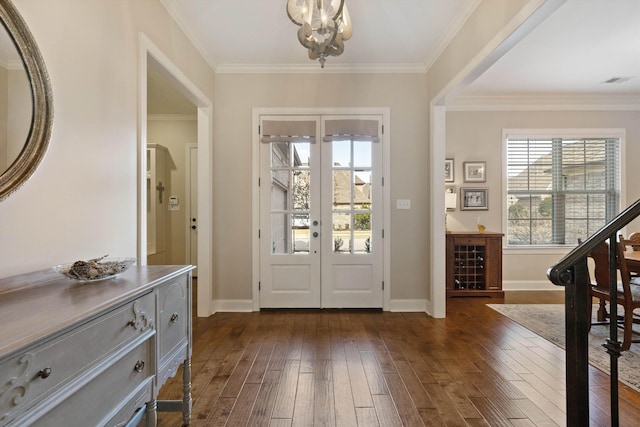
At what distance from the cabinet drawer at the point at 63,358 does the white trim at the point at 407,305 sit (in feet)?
9.69

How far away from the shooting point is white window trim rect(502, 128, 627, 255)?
4.66 metres

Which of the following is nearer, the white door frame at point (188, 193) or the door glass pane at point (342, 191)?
the door glass pane at point (342, 191)

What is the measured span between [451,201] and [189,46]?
12.3 feet

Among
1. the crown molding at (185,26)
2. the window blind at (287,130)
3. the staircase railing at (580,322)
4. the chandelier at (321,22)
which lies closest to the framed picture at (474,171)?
the window blind at (287,130)

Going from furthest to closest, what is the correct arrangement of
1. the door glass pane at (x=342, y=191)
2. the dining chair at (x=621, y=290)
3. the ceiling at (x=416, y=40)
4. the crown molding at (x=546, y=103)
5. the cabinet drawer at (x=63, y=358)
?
the crown molding at (x=546, y=103) → the door glass pane at (x=342, y=191) → the ceiling at (x=416, y=40) → the dining chair at (x=621, y=290) → the cabinet drawer at (x=63, y=358)

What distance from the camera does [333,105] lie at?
3.65m

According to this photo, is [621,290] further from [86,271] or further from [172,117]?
[172,117]

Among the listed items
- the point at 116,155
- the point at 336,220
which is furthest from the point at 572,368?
the point at 336,220

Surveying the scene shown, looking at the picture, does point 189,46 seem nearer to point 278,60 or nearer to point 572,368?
point 278,60

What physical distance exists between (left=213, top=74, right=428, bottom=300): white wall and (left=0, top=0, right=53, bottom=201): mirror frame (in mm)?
2271

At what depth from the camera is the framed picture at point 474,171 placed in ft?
15.3

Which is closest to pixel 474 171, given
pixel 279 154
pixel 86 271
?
pixel 279 154

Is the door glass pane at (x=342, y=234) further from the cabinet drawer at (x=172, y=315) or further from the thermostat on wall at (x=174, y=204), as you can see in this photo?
the thermostat on wall at (x=174, y=204)

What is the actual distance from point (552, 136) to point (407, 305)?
3503 mm
